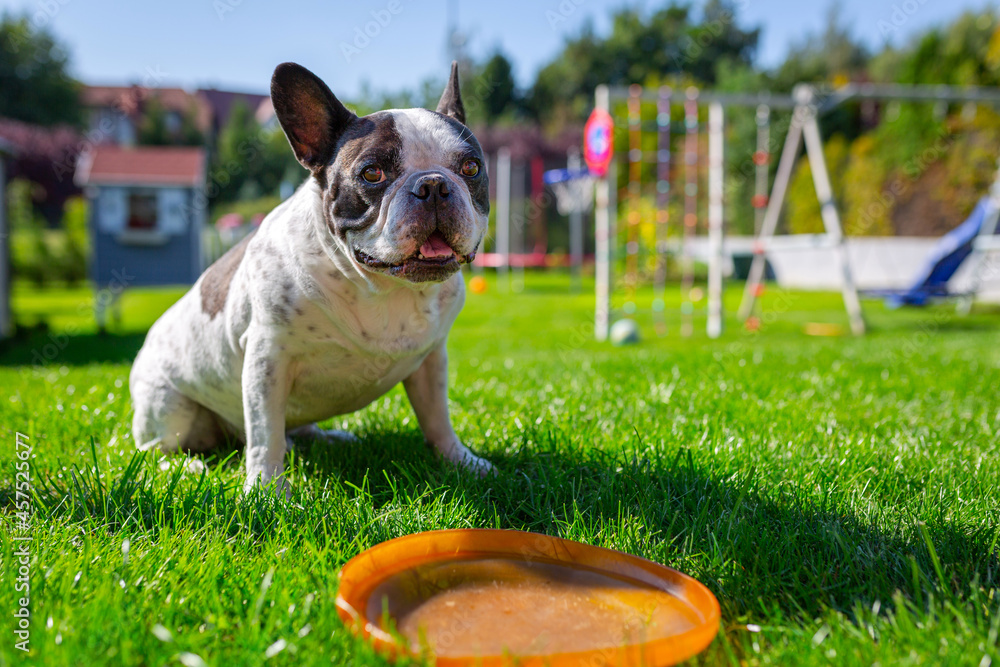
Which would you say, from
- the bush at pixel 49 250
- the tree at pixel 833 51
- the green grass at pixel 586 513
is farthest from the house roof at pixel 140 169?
the tree at pixel 833 51

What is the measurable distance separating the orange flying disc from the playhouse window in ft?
46.0

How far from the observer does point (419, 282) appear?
203cm

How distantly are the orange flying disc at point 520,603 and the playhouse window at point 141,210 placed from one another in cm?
1402

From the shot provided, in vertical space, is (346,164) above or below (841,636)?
above

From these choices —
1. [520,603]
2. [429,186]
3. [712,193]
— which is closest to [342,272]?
[429,186]

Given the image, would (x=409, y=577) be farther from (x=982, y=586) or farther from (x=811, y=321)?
(x=811, y=321)

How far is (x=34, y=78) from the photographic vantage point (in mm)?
32188

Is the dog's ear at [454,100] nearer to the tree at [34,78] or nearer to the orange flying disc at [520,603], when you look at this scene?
the orange flying disc at [520,603]

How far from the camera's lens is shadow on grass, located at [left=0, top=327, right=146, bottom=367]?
650 centimetres

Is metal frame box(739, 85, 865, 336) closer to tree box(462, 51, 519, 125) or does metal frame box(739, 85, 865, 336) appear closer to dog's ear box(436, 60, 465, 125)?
dog's ear box(436, 60, 465, 125)

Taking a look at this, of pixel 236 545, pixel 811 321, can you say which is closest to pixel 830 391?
pixel 236 545

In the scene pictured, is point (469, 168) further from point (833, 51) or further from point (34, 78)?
point (833, 51)

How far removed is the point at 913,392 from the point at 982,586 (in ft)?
8.11

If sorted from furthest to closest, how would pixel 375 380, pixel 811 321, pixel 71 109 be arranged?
pixel 71 109
pixel 811 321
pixel 375 380
